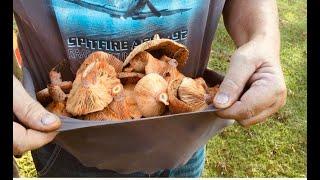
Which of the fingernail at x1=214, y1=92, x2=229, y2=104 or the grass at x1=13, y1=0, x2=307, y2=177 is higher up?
the fingernail at x1=214, y1=92, x2=229, y2=104

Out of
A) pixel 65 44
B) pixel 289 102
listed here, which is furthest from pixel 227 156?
pixel 65 44

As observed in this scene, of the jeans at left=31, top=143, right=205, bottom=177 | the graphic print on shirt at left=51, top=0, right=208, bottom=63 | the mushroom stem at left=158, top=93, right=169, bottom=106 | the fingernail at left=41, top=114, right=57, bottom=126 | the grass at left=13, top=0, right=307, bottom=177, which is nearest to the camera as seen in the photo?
the fingernail at left=41, top=114, right=57, bottom=126

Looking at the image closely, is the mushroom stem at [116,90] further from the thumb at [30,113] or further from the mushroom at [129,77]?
the thumb at [30,113]

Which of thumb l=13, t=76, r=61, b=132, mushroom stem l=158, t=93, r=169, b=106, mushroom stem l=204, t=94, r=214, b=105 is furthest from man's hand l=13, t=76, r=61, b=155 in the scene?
mushroom stem l=204, t=94, r=214, b=105

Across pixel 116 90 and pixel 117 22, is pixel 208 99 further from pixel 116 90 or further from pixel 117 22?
pixel 117 22

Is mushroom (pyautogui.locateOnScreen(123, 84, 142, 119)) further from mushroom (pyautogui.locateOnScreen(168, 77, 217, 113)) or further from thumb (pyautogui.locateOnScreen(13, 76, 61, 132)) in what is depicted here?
thumb (pyautogui.locateOnScreen(13, 76, 61, 132))

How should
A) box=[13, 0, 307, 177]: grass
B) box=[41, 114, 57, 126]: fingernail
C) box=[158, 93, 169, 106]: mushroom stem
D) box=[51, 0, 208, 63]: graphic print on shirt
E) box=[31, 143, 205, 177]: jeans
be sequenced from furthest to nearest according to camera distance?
box=[13, 0, 307, 177]: grass
box=[31, 143, 205, 177]: jeans
box=[51, 0, 208, 63]: graphic print on shirt
box=[158, 93, 169, 106]: mushroom stem
box=[41, 114, 57, 126]: fingernail

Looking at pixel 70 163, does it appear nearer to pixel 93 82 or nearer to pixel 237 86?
pixel 93 82
